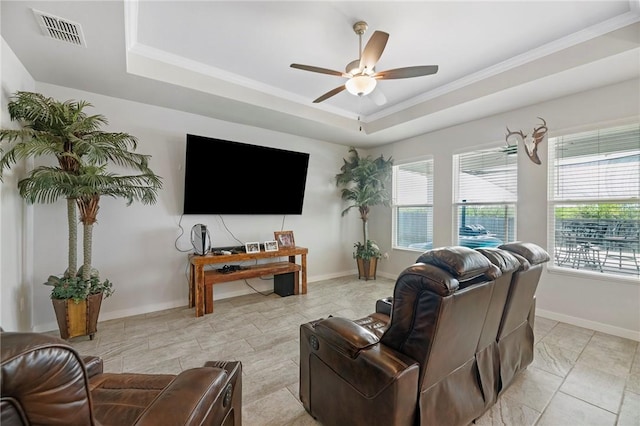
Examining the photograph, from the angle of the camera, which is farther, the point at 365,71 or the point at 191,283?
the point at 191,283

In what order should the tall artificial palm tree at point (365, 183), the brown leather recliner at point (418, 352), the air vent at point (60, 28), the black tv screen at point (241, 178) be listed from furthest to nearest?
the tall artificial palm tree at point (365, 183) < the black tv screen at point (241, 178) < the air vent at point (60, 28) < the brown leather recliner at point (418, 352)

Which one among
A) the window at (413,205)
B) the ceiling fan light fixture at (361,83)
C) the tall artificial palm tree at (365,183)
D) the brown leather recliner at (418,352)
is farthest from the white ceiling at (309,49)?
the brown leather recliner at (418,352)

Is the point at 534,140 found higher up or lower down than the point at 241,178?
higher up

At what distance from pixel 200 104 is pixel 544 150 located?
4.27 meters

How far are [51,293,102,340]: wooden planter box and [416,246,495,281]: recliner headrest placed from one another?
304 centimetres

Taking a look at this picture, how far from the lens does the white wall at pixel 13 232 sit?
85.4 inches

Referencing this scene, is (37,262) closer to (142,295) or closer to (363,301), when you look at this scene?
(142,295)

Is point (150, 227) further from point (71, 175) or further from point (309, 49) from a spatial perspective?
point (309, 49)

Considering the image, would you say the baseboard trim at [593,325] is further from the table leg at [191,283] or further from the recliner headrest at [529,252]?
the table leg at [191,283]

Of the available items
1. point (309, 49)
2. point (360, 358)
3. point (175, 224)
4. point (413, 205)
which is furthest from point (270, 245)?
point (360, 358)

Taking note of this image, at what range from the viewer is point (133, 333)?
2762mm

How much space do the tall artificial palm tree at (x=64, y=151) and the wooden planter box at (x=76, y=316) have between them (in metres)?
0.24

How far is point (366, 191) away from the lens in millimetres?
4863

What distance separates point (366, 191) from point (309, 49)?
266 cm
